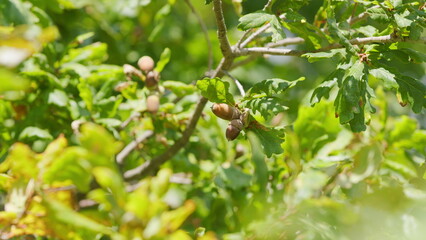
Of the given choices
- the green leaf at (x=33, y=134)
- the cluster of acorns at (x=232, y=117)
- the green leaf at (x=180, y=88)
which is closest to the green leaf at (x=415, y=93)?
the cluster of acorns at (x=232, y=117)

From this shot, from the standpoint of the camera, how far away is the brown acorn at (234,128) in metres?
1.16

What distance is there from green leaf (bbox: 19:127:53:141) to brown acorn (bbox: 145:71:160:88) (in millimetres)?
315

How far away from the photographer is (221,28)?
1241 millimetres

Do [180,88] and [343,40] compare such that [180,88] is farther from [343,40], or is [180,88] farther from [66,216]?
[66,216]

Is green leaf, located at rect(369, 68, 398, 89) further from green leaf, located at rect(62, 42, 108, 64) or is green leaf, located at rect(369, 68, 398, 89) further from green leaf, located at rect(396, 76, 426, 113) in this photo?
green leaf, located at rect(62, 42, 108, 64)

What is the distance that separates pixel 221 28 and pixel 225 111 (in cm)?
20

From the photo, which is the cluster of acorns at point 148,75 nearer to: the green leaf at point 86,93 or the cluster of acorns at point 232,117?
the green leaf at point 86,93

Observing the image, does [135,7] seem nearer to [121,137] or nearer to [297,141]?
[121,137]

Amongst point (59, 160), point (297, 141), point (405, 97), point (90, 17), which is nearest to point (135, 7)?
point (90, 17)

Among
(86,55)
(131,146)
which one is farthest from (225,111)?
(86,55)

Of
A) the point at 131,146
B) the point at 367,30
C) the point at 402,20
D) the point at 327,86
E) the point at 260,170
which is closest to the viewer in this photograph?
the point at 260,170

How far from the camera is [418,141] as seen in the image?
5.50 feet

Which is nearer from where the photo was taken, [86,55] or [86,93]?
[86,93]

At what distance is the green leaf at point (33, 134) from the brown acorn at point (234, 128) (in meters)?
0.61
